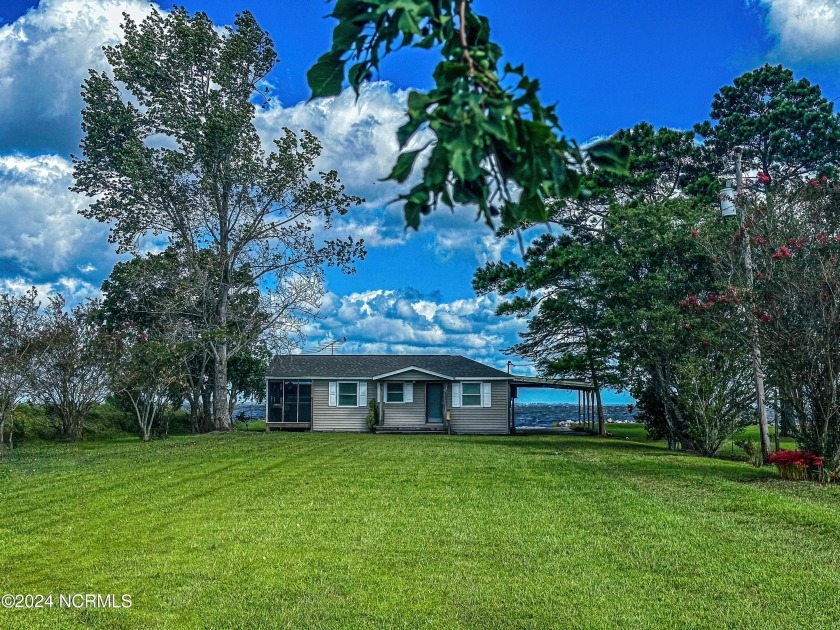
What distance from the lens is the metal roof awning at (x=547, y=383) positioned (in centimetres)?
3083

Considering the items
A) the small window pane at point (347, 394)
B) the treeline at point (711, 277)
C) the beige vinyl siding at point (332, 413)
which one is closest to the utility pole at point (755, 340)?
the treeline at point (711, 277)

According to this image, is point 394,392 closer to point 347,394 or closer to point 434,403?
point 434,403

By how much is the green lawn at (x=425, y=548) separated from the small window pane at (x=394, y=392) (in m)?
17.8

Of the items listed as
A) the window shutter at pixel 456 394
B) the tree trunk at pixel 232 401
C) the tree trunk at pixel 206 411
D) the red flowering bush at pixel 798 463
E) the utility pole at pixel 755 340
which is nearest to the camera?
the red flowering bush at pixel 798 463

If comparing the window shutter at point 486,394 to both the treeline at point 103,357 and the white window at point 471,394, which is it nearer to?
the white window at point 471,394

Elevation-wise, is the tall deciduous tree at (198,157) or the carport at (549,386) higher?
the tall deciduous tree at (198,157)

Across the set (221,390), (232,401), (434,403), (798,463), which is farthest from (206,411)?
(798,463)

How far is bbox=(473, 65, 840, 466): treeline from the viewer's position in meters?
12.0

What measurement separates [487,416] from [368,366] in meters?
6.05

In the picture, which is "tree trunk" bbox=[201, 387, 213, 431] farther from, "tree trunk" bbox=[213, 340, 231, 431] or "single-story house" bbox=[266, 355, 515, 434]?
"single-story house" bbox=[266, 355, 515, 434]

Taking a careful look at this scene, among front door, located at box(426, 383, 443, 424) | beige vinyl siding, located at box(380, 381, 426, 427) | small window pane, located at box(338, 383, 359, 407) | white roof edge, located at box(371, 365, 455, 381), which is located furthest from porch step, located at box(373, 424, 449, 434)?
white roof edge, located at box(371, 365, 455, 381)

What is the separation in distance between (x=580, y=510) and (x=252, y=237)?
20.6 meters

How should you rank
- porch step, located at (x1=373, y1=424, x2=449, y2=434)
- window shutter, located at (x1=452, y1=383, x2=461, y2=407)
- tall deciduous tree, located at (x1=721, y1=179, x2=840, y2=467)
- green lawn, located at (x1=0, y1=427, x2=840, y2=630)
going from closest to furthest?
Answer: green lawn, located at (x1=0, y1=427, x2=840, y2=630) < tall deciduous tree, located at (x1=721, y1=179, x2=840, y2=467) < porch step, located at (x1=373, y1=424, x2=449, y2=434) < window shutter, located at (x1=452, y1=383, x2=461, y2=407)

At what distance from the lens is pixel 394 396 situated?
102ft
